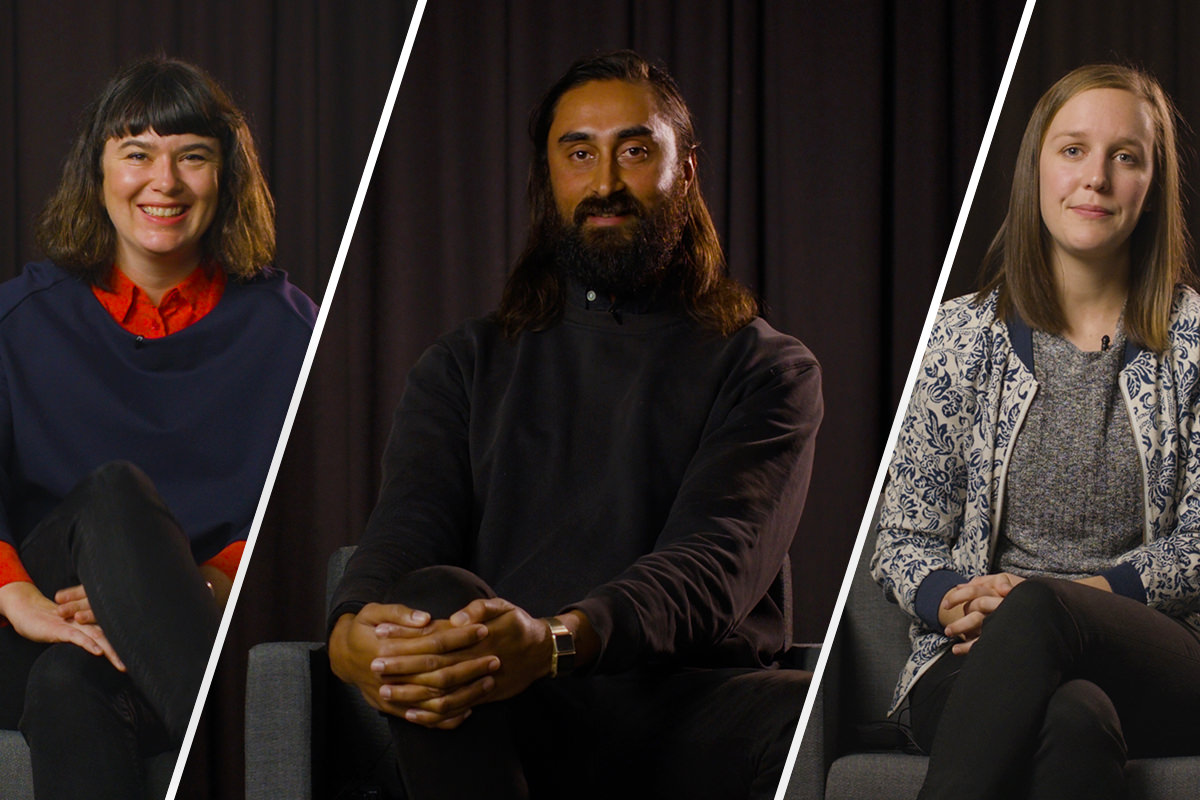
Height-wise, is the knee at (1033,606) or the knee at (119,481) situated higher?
the knee at (119,481)

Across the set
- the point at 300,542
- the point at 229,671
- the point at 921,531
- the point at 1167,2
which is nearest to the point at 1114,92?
the point at 1167,2

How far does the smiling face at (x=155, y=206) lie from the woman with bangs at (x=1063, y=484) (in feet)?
2.78

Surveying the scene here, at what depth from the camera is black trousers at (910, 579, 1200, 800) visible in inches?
44.0

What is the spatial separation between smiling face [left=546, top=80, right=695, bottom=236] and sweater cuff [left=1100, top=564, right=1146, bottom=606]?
669 millimetres

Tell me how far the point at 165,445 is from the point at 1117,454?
104 cm

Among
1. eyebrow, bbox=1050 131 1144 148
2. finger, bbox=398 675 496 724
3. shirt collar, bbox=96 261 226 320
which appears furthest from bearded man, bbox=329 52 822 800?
eyebrow, bbox=1050 131 1144 148

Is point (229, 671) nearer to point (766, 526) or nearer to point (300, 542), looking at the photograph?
point (300, 542)

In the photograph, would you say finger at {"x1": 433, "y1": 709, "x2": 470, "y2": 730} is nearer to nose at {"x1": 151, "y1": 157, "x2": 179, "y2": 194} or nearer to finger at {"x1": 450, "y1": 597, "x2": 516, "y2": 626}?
finger at {"x1": 450, "y1": 597, "x2": 516, "y2": 626}

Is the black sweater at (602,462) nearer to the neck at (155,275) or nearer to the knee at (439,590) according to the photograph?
the knee at (439,590)

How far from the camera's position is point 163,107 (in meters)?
1.57

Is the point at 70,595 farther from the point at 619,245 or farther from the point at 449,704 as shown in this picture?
the point at 619,245

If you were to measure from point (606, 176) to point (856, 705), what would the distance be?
0.66 metres

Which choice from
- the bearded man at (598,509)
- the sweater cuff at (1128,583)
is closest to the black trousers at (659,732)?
the bearded man at (598,509)

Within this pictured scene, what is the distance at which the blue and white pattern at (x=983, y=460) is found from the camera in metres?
1.14
